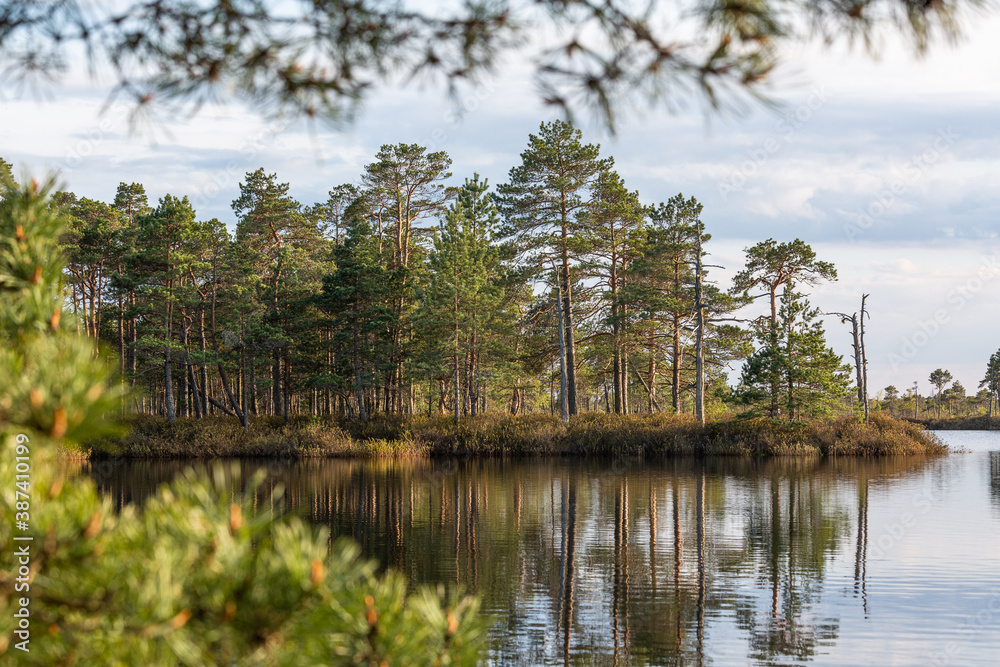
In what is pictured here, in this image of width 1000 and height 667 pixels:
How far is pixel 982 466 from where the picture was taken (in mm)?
31500

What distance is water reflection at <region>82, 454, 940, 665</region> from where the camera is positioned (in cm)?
884

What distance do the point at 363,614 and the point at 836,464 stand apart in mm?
32590

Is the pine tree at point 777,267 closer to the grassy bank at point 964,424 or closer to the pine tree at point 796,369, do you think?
the pine tree at point 796,369

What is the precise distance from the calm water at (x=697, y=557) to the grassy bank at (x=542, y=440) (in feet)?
30.3

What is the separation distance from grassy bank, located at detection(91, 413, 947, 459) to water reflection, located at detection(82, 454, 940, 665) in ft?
24.6

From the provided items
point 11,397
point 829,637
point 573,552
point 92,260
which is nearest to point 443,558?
point 573,552

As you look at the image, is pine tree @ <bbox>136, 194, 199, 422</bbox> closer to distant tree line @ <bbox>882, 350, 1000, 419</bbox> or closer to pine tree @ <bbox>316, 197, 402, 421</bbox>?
pine tree @ <bbox>316, 197, 402, 421</bbox>

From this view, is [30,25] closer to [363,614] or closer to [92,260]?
[363,614]

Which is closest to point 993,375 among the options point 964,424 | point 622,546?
point 964,424

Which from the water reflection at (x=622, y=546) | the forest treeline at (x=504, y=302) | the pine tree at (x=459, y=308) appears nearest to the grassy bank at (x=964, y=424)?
the forest treeline at (x=504, y=302)

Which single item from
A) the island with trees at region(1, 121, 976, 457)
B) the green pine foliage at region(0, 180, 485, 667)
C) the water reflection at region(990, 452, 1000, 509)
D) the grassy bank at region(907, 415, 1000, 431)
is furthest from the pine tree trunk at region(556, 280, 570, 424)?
the grassy bank at region(907, 415, 1000, 431)

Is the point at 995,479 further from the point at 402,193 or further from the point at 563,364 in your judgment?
the point at 402,193

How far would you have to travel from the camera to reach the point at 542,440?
36594 mm

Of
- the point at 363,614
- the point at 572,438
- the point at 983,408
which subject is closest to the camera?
the point at 363,614
